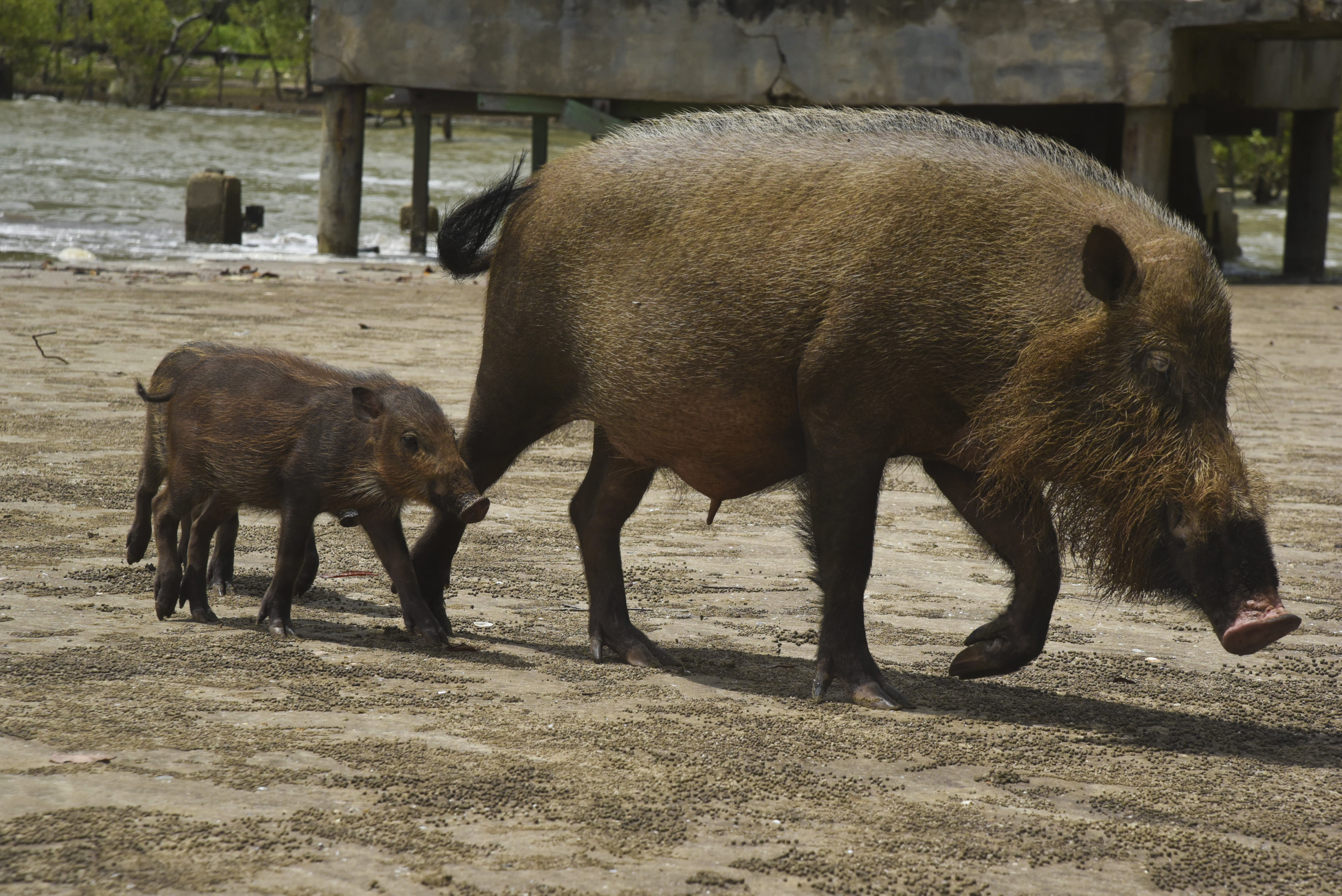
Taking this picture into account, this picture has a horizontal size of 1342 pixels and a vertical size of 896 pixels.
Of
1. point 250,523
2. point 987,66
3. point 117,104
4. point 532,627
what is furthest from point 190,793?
point 117,104

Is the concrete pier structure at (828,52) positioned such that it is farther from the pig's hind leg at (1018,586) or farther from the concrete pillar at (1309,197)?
the pig's hind leg at (1018,586)

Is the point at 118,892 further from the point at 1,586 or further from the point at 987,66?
the point at 987,66

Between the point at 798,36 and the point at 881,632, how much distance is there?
11065 millimetres

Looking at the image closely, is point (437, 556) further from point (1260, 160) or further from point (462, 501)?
point (1260, 160)

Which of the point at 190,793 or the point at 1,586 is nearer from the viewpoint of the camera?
the point at 190,793

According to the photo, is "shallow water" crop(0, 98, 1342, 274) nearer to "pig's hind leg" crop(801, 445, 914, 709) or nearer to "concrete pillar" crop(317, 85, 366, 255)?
"concrete pillar" crop(317, 85, 366, 255)

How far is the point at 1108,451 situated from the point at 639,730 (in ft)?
4.42

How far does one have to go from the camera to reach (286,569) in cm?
443

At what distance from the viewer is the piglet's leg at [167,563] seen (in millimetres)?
4523

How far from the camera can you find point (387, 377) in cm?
483

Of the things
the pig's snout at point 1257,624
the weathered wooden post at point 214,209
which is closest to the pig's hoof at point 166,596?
the pig's snout at point 1257,624

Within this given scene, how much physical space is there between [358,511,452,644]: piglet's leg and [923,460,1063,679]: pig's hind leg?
1487 millimetres

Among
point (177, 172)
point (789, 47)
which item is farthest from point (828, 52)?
point (177, 172)

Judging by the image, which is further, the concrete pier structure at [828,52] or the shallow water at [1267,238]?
the shallow water at [1267,238]
